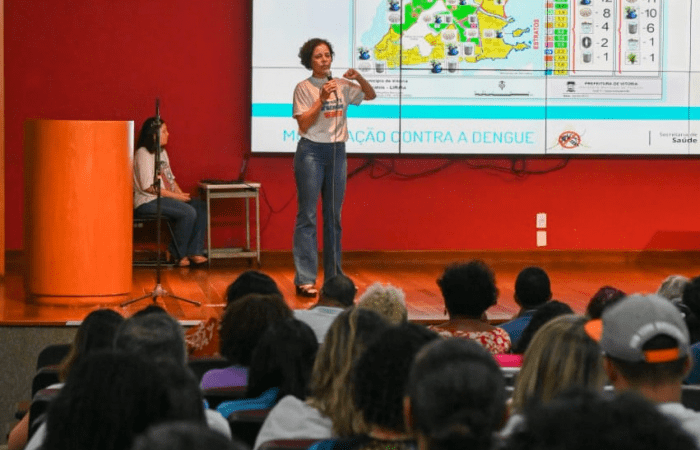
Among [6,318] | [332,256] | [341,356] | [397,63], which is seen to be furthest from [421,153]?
[341,356]

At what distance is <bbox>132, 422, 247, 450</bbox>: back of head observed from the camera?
1033 millimetres

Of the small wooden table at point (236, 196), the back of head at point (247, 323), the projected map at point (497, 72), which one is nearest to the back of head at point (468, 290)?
the back of head at point (247, 323)

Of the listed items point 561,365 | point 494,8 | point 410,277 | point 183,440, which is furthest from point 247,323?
point 494,8

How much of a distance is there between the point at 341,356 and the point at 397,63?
574 centimetres

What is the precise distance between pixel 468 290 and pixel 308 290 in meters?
2.53

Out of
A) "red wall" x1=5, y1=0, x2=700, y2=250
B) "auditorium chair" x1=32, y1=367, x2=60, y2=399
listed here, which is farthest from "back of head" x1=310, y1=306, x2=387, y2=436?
"red wall" x1=5, y1=0, x2=700, y2=250

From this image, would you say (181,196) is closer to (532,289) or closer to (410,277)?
(410,277)

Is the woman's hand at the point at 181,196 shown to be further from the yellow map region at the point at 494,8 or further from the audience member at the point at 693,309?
the audience member at the point at 693,309

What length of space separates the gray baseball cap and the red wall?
618 cm

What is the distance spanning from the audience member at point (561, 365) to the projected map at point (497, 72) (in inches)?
228

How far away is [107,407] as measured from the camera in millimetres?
1460

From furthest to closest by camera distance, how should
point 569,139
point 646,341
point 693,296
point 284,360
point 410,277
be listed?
point 569,139
point 410,277
point 693,296
point 284,360
point 646,341

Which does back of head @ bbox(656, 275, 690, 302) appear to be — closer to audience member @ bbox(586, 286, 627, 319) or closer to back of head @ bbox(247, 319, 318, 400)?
audience member @ bbox(586, 286, 627, 319)

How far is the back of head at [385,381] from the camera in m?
1.90
